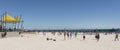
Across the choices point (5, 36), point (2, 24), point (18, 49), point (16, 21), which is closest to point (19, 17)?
point (16, 21)

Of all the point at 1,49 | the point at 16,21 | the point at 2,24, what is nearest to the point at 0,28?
the point at 2,24

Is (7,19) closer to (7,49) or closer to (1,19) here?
(1,19)

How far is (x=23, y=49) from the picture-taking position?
17609 millimetres

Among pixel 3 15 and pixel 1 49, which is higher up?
pixel 3 15

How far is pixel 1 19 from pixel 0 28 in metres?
1.78

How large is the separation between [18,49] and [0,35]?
16988 mm

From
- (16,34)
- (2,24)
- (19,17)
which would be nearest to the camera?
(16,34)

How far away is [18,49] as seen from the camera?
17562 mm

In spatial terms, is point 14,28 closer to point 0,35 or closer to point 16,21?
point 16,21

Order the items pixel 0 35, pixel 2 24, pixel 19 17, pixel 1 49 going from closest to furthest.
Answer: pixel 1 49
pixel 0 35
pixel 2 24
pixel 19 17

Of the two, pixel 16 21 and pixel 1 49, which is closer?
pixel 1 49

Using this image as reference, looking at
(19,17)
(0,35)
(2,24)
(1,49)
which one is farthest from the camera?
(19,17)

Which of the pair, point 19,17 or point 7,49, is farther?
point 19,17

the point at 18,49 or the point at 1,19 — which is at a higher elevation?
the point at 1,19
